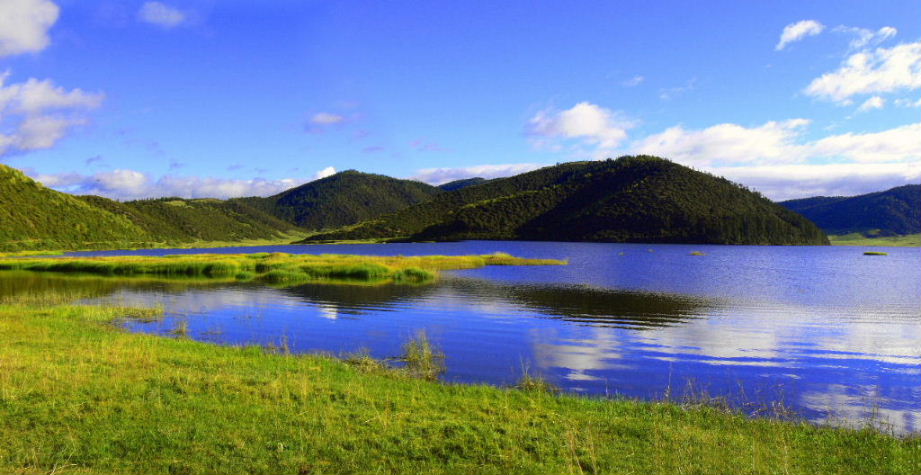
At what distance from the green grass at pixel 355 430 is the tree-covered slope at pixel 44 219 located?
6271 inches

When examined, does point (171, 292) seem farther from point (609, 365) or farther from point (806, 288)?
point (806, 288)

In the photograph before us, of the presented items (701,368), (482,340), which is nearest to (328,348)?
(482,340)

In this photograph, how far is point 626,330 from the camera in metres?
31.0

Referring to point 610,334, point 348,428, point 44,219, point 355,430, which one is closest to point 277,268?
point 610,334

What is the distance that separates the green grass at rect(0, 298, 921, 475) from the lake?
358cm

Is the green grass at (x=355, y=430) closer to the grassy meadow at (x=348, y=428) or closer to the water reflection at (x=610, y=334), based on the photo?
the grassy meadow at (x=348, y=428)

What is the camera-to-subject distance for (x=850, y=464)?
1109 cm

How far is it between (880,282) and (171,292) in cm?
7800

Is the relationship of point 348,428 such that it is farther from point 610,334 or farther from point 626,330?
point 626,330

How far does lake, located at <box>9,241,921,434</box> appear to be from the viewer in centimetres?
1917

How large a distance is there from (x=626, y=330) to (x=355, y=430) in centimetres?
2256

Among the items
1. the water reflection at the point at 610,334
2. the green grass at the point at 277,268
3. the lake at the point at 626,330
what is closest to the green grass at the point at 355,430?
the water reflection at the point at 610,334

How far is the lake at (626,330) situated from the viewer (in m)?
19.2

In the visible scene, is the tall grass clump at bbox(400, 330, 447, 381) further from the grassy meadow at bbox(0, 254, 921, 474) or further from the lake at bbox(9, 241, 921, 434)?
the grassy meadow at bbox(0, 254, 921, 474)
